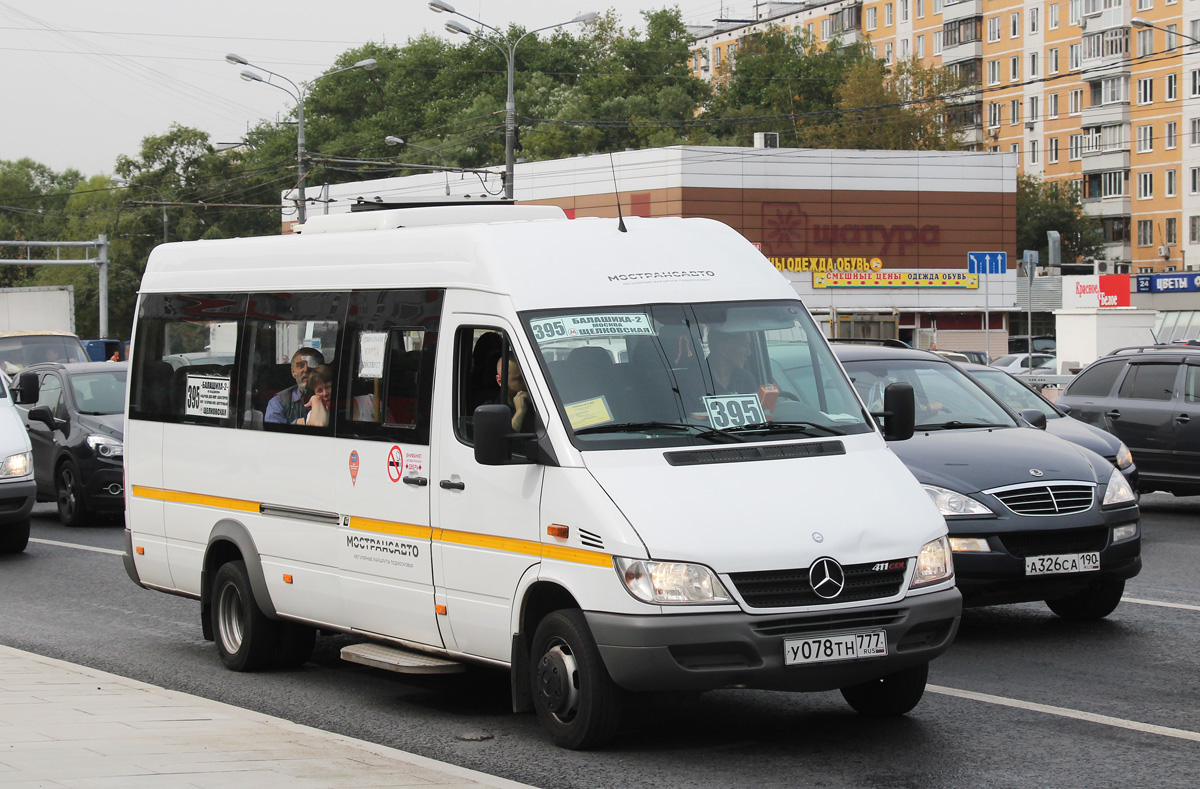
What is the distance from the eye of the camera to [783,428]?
23.2 ft

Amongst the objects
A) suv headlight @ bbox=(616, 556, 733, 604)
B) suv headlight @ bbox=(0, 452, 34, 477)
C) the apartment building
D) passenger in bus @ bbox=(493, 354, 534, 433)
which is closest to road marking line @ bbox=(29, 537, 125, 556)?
suv headlight @ bbox=(0, 452, 34, 477)

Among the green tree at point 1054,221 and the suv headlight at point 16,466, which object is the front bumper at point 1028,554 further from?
the green tree at point 1054,221

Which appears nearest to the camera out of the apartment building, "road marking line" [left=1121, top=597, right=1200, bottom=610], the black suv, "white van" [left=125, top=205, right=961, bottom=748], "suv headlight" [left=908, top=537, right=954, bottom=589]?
"white van" [left=125, top=205, right=961, bottom=748]

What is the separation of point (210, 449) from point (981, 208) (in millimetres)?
55455

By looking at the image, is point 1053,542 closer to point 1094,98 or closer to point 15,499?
point 15,499

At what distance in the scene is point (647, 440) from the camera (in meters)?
6.79

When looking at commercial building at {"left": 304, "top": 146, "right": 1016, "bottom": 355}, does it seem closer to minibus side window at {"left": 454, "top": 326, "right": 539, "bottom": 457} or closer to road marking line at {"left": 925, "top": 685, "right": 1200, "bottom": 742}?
road marking line at {"left": 925, "top": 685, "right": 1200, "bottom": 742}

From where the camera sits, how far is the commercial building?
193 ft

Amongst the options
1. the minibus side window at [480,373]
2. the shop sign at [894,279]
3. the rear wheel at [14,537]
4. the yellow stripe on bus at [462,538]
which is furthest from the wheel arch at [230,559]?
the shop sign at [894,279]

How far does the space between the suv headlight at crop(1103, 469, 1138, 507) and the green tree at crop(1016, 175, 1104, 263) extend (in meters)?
80.2

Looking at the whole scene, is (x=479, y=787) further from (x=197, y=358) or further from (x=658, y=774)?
(x=197, y=358)

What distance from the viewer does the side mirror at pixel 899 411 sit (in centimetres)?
789

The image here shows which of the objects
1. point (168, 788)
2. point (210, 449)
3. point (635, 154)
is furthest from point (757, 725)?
point (635, 154)

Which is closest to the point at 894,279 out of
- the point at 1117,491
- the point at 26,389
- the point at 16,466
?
the point at 26,389
